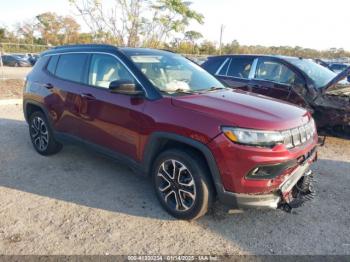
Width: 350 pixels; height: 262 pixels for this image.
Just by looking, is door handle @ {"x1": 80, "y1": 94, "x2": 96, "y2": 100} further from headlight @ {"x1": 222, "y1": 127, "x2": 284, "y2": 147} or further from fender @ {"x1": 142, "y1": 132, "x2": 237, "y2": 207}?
headlight @ {"x1": 222, "y1": 127, "x2": 284, "y2": 147}

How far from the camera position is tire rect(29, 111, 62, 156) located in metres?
4.96

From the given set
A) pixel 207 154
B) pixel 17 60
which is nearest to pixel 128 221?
pixel 207 154

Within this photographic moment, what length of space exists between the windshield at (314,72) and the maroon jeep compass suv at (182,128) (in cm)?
290

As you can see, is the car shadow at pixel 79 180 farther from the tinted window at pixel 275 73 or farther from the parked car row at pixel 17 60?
the parked car row at pixel 17 60

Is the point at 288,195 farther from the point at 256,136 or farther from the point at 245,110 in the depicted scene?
the point at 245,110

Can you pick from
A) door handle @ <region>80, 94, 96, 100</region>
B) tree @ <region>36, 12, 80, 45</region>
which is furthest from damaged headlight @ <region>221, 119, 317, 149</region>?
tree @ <region>36, 12, 80, 45</region>

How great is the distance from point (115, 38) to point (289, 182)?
371 inches

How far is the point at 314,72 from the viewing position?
6508 mm

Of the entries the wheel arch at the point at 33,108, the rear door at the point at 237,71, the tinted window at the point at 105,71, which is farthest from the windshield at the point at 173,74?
the rear door at the point at 237,71

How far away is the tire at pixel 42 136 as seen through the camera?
496 centimetres

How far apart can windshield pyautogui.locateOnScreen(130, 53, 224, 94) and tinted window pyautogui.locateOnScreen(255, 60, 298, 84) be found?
2.56 meters

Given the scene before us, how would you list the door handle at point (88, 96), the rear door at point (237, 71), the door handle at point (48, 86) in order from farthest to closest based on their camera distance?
1. the rear door at point (237, 71)
2. the door handle at point (48, 86)
3. the door handle at point (88, 96)

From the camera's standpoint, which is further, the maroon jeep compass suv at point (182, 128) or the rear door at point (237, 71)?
the rear door at point (237, 71)

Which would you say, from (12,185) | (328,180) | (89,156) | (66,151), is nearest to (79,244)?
(12,185)
